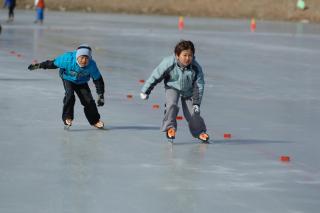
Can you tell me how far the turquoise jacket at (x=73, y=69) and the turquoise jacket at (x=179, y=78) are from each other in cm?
98

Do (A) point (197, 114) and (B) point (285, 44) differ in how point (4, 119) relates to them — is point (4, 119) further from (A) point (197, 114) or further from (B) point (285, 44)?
(B) point (285, 44)

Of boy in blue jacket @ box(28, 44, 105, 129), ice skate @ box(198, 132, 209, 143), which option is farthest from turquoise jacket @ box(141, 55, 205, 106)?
boy in blue jacket @ box(28, 44, 105, 129)

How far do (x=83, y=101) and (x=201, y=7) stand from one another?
55563 mm

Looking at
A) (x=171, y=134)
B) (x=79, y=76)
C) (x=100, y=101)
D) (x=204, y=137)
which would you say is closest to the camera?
(x=171, y=134)

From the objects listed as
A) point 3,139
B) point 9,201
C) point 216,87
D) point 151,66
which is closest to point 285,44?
point 151,66

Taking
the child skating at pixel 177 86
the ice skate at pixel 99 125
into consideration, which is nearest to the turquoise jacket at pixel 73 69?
the ice skate at pixel 99 125

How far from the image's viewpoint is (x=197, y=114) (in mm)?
9859

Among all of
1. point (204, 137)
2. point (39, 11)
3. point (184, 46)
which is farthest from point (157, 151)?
point (39, 11)

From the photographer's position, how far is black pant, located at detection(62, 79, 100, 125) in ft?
35.5

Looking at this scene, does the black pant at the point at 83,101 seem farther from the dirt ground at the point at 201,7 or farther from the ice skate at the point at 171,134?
the dirt ground at the point at 201,7

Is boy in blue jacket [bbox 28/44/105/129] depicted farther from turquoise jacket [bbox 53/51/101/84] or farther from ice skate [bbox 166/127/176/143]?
ice skate [bbox 166/127/176/143]

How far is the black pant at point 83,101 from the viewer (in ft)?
35.5

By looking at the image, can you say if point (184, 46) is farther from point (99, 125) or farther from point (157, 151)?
point (99, 125)

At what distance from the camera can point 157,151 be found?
9.38 meters
